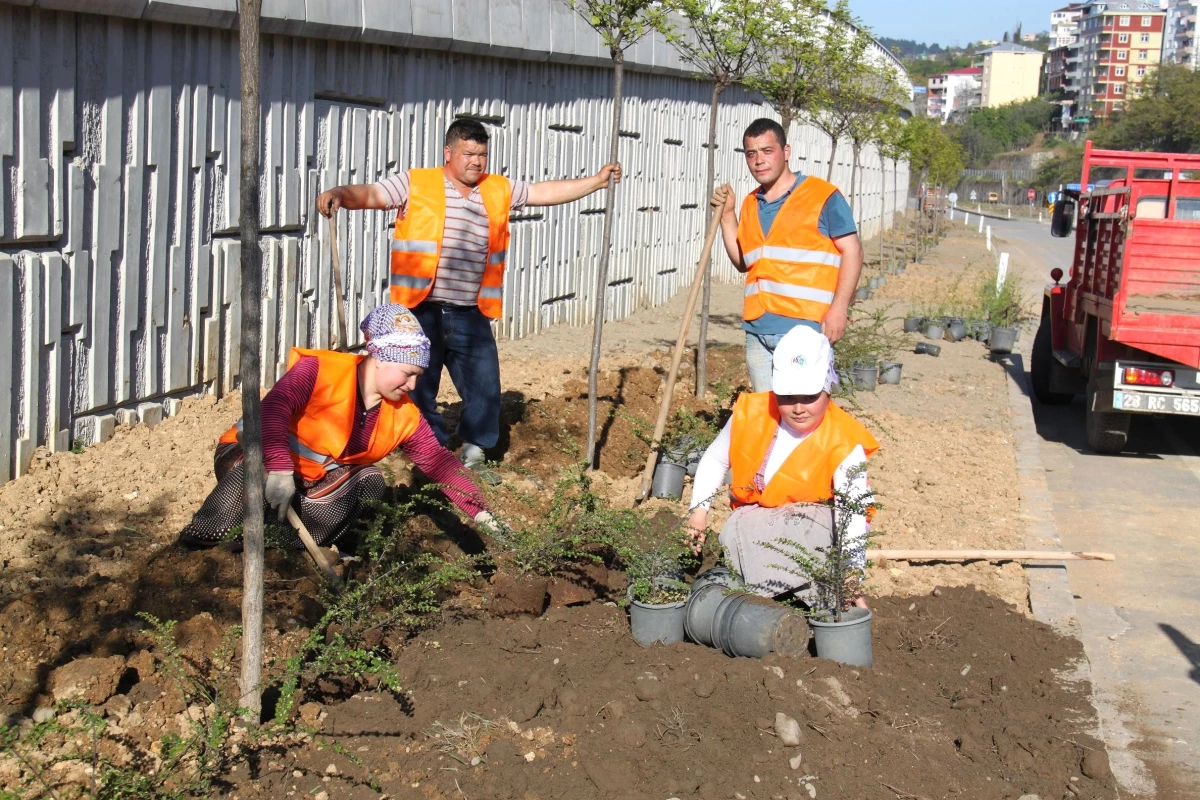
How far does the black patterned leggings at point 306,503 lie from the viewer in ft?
16.2

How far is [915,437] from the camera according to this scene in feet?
29.7

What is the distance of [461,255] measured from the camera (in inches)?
246

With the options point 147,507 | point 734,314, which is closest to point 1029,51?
point 734,314

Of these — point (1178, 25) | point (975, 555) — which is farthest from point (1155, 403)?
point (1178, 25)

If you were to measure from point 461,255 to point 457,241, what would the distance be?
73 millimetres

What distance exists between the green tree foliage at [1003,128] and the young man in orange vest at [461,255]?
92.3m

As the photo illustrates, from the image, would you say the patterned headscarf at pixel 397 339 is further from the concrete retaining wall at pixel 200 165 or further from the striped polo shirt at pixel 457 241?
the concrete retaining wall at pixel 200 165

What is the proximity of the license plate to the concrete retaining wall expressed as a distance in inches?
192

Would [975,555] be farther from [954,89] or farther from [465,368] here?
[954,89]

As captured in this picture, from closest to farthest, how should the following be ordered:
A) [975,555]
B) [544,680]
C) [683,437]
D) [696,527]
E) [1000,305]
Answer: [544,680], [696,527], [975,555], [683,437], [1000,305]

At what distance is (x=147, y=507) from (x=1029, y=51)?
188652mm

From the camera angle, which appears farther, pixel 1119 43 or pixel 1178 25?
pixel 1178 25

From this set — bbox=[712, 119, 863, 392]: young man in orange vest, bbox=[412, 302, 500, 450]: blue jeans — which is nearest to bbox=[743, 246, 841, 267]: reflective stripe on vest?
bbox=[712, 119, 863, 392]: young man in orange vest

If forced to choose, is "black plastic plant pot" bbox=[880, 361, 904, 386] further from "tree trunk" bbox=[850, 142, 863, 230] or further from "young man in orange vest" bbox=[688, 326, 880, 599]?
"young man in orange vest" bbox=[688, 326, 880, 599]
